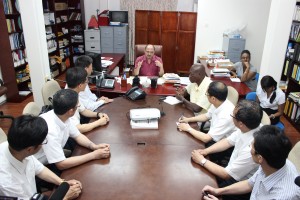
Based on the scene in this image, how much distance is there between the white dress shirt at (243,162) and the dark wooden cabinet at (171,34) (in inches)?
194

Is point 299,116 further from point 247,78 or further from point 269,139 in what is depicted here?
point 269,139

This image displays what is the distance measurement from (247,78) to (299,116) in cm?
105

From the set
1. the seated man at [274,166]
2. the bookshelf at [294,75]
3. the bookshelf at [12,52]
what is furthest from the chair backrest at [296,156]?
the bookshelf at [12,52]

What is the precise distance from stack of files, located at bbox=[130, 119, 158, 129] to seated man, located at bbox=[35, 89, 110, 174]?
0.43 m

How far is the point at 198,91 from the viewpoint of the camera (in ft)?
9.84

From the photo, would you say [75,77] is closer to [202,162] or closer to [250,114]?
[202,162]

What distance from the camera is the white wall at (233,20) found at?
5898 millimetres

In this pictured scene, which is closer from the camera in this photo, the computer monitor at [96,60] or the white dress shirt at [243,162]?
the white dress shirt at [243,162]

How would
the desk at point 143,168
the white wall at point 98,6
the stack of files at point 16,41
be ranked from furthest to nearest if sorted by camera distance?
the white wall at point 98,6, the stack of files at point 16,41, the desk at point 143,168

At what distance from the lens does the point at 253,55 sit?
6.17 m

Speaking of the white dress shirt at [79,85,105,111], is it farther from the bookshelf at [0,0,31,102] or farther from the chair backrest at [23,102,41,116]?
the bookshelf at [0,0,31,102]

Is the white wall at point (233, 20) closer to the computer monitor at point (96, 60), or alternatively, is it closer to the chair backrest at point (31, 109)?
the computer monitor at point (96, 60)

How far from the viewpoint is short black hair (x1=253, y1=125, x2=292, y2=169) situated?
1.37 meters

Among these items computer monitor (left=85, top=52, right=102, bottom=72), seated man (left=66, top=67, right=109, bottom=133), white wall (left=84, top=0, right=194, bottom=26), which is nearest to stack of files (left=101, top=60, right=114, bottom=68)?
computer monitor (left=85, top=52, right=102, bottom=72)
